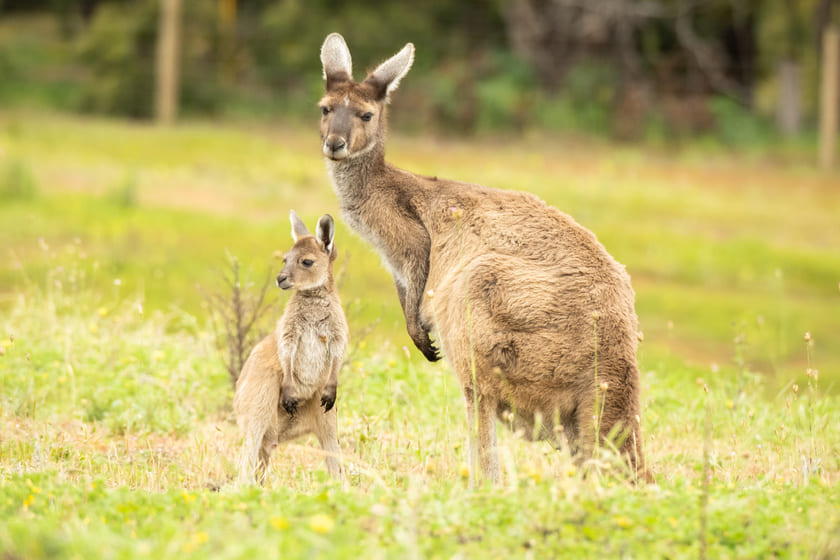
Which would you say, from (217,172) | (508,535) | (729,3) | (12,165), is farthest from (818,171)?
(508,535)

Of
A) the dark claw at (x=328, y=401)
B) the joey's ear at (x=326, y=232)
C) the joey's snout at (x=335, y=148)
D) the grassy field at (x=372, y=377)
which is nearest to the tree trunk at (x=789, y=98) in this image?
the grassy field at (x=372, y=377)

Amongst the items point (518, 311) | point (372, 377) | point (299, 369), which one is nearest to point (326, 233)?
point (299, 369)

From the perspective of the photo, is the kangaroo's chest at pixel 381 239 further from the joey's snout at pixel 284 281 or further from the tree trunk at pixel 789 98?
the tree trunk at pixel 789 98

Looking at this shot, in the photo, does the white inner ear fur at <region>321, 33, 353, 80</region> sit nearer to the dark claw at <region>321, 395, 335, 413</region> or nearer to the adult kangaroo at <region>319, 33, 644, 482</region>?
the adult kangaroo at <region>319, 33, 644, 482</region>

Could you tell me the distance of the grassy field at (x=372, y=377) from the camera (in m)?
3.90

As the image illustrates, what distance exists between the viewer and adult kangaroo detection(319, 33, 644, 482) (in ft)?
15.6

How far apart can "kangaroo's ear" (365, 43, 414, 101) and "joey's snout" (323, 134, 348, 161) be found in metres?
0.53

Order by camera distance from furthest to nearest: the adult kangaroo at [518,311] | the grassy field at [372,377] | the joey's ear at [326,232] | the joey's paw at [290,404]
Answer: the joey's ear at [326,232]
the joey's paw at [290,404]
the adult kangaroo at [518,311]
the grassy field at [372,377]

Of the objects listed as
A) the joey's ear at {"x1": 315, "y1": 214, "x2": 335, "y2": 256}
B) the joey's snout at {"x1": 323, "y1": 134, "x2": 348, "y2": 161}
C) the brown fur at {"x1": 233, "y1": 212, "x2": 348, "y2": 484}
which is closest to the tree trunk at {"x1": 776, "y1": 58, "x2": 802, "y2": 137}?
the joey's snout at {"x1": 323, "y1": 134, "x2": 348, "y2": 161}

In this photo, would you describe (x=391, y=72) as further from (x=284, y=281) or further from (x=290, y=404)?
(x=290, y=404)

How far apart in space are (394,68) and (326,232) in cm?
119

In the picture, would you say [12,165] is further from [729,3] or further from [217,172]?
[729,3]

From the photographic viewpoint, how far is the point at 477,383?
16.1 feet

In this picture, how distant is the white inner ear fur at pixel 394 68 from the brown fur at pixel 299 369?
3.51ft
